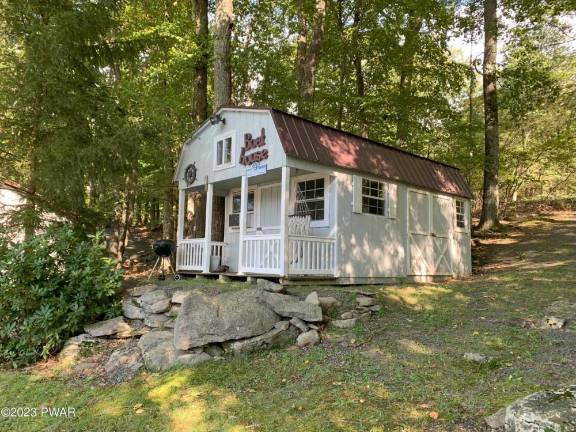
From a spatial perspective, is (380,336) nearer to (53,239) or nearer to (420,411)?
(420,411)

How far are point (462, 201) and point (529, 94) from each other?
3.34 meters

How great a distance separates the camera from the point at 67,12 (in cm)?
845

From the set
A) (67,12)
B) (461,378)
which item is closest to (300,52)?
(67,12)

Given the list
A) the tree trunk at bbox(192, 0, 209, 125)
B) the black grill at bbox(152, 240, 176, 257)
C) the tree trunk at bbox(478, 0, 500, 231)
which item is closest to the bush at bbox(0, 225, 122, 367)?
the black grill at bbox(152, 240, 176, 257)

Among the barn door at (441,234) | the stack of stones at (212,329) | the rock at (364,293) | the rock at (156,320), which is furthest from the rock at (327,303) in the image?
the barn door at (441,234)

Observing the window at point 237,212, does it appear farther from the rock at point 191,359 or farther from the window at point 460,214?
the window at point 460,214

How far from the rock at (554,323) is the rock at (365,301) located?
2.61 metres

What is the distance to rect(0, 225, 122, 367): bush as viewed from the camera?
7137 mm

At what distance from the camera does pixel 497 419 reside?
12.1 feet

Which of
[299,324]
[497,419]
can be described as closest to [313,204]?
[299,324]

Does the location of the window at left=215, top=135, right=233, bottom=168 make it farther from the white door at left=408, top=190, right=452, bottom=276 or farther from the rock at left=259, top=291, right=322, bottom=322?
the white door at left=408, top=190, right=452, bottom=276

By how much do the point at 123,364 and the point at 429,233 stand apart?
8024 millimetres

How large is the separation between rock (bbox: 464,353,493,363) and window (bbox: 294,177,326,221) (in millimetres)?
4467

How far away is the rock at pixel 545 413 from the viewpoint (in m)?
3.02
